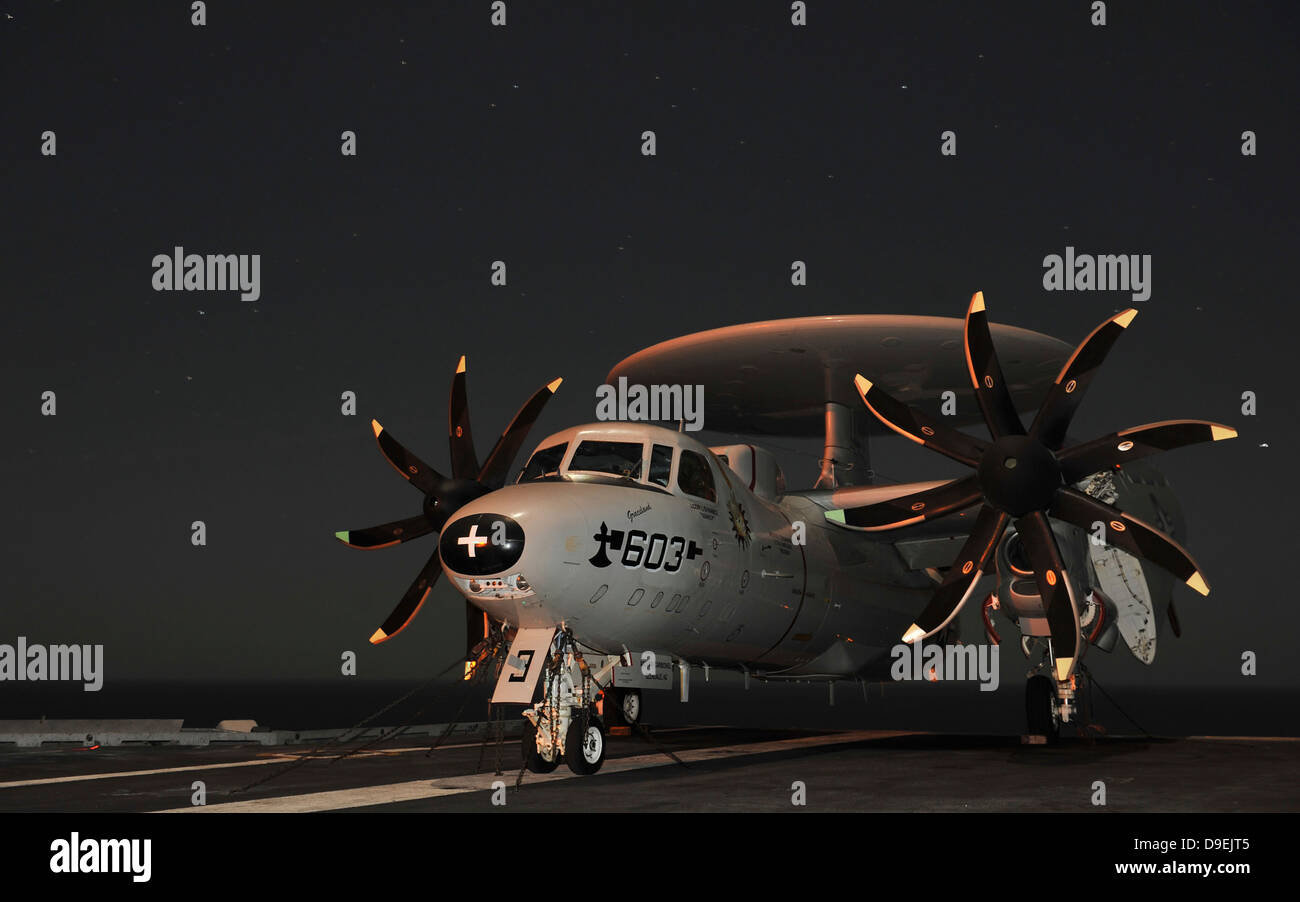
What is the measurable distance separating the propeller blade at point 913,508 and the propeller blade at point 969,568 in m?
0.51

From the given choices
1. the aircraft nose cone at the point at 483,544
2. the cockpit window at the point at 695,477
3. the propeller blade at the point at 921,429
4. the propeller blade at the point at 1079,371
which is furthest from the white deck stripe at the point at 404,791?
the propeller blade at the point at 1079,371

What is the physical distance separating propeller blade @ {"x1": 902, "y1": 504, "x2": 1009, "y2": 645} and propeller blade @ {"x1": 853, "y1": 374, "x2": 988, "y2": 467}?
1023 mm

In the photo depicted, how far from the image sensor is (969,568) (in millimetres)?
17984

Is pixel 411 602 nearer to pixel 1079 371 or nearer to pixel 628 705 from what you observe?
pixel 628 705

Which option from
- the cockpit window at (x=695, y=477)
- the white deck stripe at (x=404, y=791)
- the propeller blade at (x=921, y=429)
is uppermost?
the propeller blade at (x=921, y=429)

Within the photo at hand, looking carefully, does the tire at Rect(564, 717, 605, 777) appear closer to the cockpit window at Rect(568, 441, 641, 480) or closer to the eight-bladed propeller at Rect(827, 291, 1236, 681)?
the cockpit window at Rect(568, 441, 641, 480)

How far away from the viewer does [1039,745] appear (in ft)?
70.2

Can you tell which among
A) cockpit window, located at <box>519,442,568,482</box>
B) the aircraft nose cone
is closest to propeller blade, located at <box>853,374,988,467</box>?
cockpit window, located at <box>519,442,568,482</box>

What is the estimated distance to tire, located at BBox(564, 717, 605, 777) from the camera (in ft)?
49.6

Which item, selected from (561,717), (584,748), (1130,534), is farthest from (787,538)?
(561,717)

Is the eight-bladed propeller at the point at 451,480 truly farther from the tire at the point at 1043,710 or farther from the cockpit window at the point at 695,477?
the tire at the point at 1043,710

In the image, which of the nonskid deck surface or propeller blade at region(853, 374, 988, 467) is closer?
the nonskid deck surface

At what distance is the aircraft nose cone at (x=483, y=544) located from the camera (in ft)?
46.1
